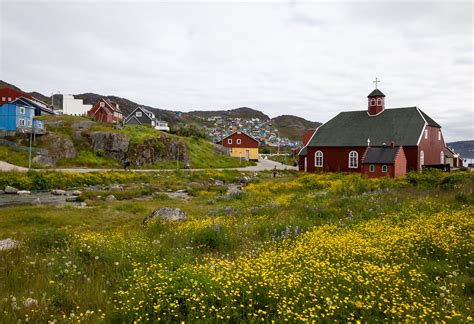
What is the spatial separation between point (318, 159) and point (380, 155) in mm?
11244

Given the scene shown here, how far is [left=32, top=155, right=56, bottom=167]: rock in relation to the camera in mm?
46875

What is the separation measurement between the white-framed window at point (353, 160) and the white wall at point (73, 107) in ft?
255

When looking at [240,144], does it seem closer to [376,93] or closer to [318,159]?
[318,159]

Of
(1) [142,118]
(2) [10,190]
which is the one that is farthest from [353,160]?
(1) [142,118]

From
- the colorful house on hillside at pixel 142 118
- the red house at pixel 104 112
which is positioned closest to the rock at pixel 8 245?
the red house at pixel 104 112

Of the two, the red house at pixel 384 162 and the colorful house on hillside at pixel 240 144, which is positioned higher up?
the colorful house on hillside at pixel 240 144

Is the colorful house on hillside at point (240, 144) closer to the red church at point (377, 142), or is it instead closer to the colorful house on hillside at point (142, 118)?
the colorful house on hillside at point (142, 118)

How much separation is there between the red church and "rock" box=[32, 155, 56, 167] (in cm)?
3986

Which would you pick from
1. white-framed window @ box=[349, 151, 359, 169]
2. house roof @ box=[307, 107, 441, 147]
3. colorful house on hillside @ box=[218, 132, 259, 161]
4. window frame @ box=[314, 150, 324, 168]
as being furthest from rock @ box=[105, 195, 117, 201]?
colorful house on hillside @ box=[218, 132, 259, 161]

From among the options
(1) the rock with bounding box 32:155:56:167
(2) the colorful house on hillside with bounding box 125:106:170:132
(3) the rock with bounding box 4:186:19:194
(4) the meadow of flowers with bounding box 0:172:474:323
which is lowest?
(3) the rock with bounding box 4:186:19:194

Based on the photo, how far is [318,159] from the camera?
52.8 meters

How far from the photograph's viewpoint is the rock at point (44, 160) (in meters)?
46.9

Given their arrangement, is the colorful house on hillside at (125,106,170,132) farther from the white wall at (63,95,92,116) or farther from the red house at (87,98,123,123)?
the white wall at (63,95,92,116)

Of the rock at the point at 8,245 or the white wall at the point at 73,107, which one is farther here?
the white wall at the point at 73,107
